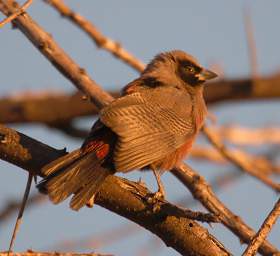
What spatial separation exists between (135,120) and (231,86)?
3124 millimetres

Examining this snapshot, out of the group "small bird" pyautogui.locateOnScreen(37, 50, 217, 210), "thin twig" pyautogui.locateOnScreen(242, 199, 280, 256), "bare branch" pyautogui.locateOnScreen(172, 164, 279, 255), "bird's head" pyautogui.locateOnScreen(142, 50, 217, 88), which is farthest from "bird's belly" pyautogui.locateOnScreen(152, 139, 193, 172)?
"thin twig" pyautogui.locateOnScreen(242, 199, 280, 256)

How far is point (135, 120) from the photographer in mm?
5090

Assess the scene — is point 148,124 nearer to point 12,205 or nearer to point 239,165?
point 239,165

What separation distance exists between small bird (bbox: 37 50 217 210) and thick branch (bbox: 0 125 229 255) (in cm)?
7

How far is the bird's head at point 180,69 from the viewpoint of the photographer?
633cm

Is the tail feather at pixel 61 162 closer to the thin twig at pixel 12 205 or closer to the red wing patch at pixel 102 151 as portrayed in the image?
the red wing patch at pixel 102 151

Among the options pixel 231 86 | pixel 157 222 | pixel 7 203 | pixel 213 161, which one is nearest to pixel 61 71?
pixel 157 222

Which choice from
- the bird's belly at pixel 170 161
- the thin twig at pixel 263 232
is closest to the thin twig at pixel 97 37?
the bird's belly at pixel 170 161

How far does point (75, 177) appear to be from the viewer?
447cm

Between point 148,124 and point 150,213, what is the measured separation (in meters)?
1.17

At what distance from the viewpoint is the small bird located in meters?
4.32

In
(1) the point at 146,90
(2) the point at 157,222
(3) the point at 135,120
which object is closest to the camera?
(2) the point at 157,222

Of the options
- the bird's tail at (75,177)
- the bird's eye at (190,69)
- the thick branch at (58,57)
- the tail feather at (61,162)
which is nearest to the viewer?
the tail feather at (61,162)

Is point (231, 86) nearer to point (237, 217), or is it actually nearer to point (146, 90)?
point (146, 90)
